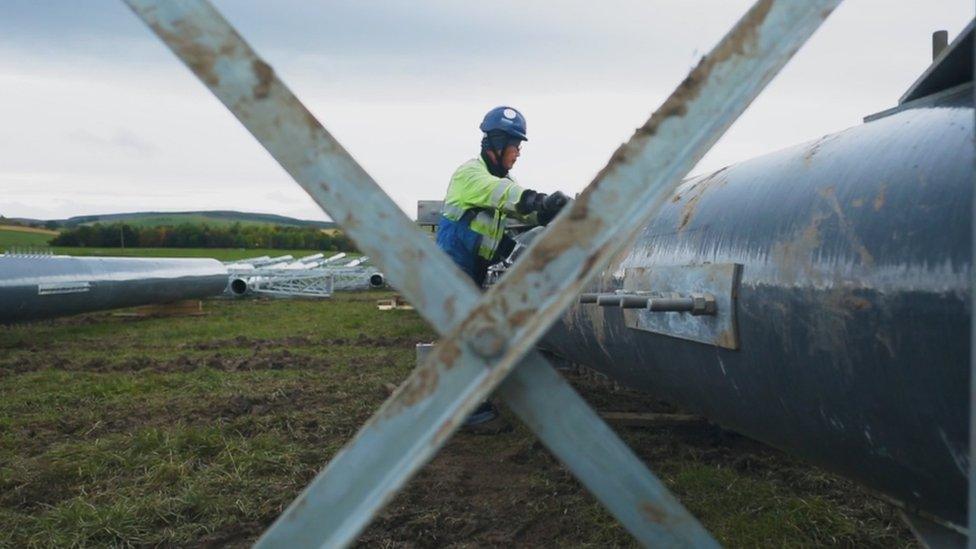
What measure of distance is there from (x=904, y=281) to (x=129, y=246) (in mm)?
26928

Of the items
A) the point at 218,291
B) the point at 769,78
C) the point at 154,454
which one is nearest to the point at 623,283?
the point at 769,78

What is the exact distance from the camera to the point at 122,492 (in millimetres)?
3600

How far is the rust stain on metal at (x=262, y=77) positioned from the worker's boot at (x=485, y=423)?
3.59 m

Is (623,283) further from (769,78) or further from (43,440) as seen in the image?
(43,440)

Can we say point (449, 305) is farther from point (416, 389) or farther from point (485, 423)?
point (485, 423)

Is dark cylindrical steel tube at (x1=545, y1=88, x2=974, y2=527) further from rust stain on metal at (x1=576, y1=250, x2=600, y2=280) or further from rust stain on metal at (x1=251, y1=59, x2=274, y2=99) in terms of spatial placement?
rust stain on metal at (x1=251, y1=59, x2=274, y2=99)

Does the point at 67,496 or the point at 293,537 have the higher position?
the point at 293,537

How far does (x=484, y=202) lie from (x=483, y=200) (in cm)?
1

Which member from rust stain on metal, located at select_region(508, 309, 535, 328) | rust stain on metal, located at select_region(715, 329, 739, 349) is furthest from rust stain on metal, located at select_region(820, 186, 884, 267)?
rust stain on metal, located at select_region(508, 309, 535, 328)

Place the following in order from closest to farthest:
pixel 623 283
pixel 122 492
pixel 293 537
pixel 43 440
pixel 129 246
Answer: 1. pixel 293 537
2. pixel 623 283
3. pixel 122 492
4. pixel 43 440
5. pixel 129 246

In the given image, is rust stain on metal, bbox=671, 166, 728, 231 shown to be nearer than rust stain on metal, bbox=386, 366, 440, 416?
No

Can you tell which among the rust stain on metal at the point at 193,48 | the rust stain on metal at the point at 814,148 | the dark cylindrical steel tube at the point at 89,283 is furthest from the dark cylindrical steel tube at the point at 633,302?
the dark cylindrical steel tube at the point at 89,283

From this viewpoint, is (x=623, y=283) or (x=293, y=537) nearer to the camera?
(x=293, y=537)

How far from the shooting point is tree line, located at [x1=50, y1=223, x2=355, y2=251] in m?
24.7
